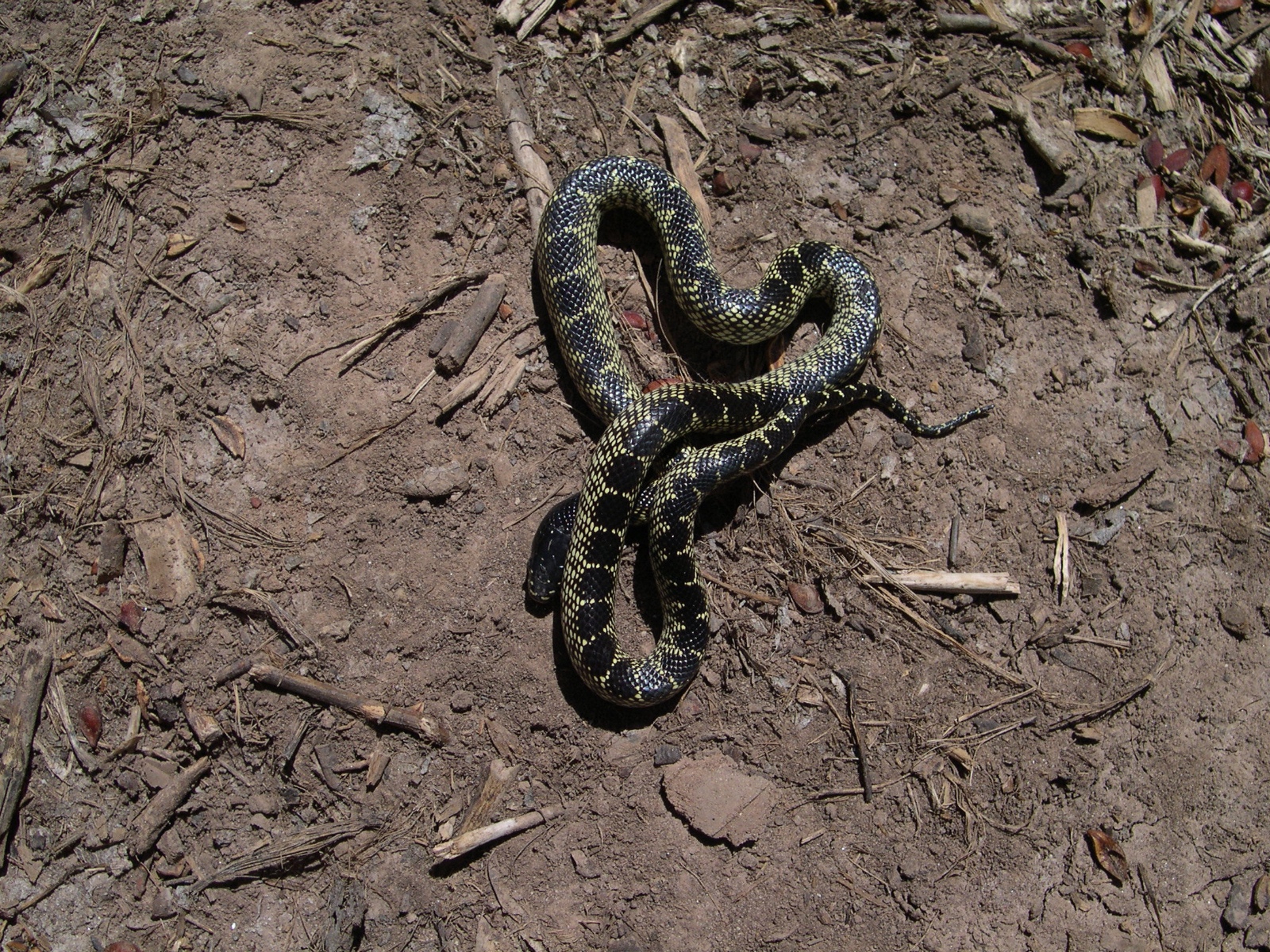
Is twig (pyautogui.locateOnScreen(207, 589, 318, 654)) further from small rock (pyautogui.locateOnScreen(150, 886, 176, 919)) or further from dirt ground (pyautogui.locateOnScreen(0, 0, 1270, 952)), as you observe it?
small rock (pyautogui.locateOnScreen(150, 886, 176, 919))

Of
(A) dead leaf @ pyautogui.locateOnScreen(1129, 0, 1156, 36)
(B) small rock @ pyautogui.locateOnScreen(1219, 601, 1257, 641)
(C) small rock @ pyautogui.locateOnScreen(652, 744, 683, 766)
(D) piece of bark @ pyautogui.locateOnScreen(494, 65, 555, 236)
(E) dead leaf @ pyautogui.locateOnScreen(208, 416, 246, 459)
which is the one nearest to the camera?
(C) small rock @ pyautogui.locateOnScreen(652, 744, 683, 766)

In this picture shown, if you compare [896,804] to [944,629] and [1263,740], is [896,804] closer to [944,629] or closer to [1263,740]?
[944,629]

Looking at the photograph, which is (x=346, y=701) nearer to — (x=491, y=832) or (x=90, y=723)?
(x=491, y=832)

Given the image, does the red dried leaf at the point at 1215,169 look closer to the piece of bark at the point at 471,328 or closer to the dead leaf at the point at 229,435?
the piece of bark at the point at 471,328

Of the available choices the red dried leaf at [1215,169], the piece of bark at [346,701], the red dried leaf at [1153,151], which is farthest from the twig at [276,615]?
the red dried leaf at [1215,169]

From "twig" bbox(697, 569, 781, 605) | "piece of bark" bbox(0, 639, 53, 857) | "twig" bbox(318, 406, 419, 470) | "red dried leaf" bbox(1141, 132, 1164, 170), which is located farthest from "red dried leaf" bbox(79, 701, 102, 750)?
"red dried leaf" bbox(1141, 132, 1164, 170)

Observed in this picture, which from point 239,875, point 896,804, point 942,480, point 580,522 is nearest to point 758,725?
point 896,804

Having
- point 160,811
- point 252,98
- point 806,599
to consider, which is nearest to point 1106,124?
point 806,599
